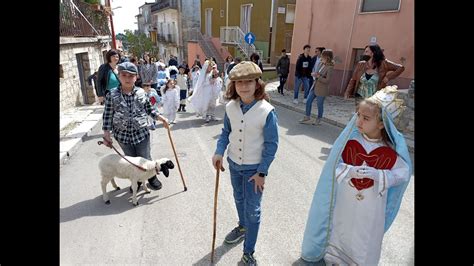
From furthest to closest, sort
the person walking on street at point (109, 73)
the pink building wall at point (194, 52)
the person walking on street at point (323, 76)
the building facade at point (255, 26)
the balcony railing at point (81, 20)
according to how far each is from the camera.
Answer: the pink building wall at point (194, 52), the building facade at point (255, 26), the balcony railing at point (81, 20), the person walking on street at point (323, 76), the person walking on street at point (109, 73)

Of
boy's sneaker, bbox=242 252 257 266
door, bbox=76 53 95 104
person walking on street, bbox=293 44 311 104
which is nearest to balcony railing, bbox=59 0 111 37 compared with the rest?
door, bbox=76 53 95 104

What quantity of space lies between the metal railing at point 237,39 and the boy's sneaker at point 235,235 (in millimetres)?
17772

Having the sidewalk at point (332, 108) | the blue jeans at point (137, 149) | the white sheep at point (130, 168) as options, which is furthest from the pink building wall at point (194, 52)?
the white sheep at point (130, 168)

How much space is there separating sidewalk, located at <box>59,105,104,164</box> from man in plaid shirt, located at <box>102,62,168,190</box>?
1963mm

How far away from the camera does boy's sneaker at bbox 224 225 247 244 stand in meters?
3.02

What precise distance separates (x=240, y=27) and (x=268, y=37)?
9.79 feet

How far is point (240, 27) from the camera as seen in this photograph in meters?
22.3

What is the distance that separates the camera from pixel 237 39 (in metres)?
21.4

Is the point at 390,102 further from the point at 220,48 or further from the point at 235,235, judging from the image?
the point at 220,48

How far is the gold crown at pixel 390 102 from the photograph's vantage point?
2123 millimetres

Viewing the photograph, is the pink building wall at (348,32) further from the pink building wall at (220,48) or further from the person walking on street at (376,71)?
the pink building wall at (220,48)
